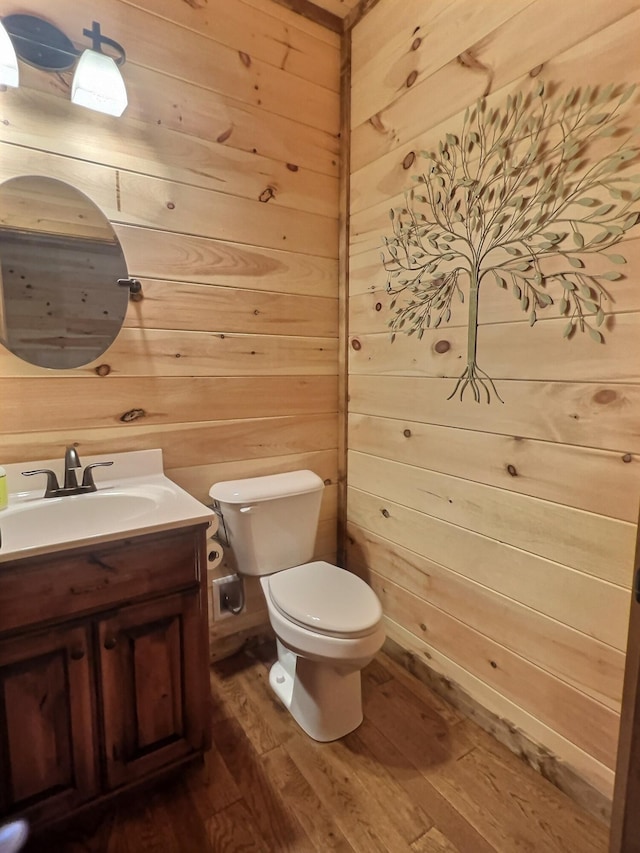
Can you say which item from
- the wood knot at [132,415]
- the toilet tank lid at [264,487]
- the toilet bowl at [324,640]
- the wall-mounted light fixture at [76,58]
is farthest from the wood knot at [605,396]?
the wall-mounted light fixture at [76,58]

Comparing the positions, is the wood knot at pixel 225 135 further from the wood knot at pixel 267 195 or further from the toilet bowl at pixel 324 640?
the toilet bowl at pixel 324 640

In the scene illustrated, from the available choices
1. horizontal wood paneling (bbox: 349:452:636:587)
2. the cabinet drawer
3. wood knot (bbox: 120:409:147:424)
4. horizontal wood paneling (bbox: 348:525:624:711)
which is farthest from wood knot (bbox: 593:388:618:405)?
wood knot (bbox: 120:409:147:424)

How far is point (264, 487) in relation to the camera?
1.75 metres

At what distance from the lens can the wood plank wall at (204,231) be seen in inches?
56.7

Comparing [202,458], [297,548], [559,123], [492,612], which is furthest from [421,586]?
[559,123]

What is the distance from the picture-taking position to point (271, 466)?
1.95m

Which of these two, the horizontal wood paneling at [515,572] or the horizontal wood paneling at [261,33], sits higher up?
the horizontal wood paneling at [261,33]

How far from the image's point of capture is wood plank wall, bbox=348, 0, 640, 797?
117 centimetres

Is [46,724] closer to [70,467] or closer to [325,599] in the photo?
[70,467]

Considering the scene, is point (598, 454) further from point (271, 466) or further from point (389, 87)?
point (389, 87)

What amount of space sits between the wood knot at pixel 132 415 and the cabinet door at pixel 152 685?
662 millimetres

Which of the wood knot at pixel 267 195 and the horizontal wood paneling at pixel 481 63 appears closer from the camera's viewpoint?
the horizontal wood paneling at pixel 481 63

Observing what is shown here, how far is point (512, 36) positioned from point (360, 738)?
2226 millimetres

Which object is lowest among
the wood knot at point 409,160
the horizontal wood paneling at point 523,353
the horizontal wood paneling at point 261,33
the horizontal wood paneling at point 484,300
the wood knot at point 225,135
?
the horizontal wood paneling at point 523,353
